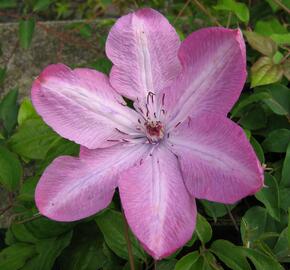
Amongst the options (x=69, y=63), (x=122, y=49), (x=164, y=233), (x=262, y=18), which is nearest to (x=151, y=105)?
(x=122, y=49)

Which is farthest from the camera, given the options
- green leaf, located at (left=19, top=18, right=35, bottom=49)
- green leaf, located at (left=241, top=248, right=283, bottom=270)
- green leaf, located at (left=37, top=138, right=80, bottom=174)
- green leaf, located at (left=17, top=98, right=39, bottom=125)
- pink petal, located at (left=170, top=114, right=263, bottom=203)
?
green leaf, located at (left=19, top=18, right=35, bottom=49)

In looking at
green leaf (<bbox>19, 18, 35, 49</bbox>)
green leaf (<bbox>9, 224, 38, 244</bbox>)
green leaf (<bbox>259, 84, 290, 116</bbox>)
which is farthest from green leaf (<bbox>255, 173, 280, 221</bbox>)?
green leaf (<bbox>19, 18, 35, 49</bbox>)

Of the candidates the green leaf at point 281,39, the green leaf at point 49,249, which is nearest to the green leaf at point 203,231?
the green leaf at point 49,249

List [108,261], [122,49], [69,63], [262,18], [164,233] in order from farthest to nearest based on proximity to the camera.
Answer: [69,63]
[262,18]
[108,261]
[122,49]
[164,233]

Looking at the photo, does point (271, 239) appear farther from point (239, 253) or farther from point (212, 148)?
point (212, 148)

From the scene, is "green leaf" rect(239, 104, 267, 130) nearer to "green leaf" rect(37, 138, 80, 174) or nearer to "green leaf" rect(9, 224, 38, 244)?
"green leaf" rect(37, 138, 80, 174)
